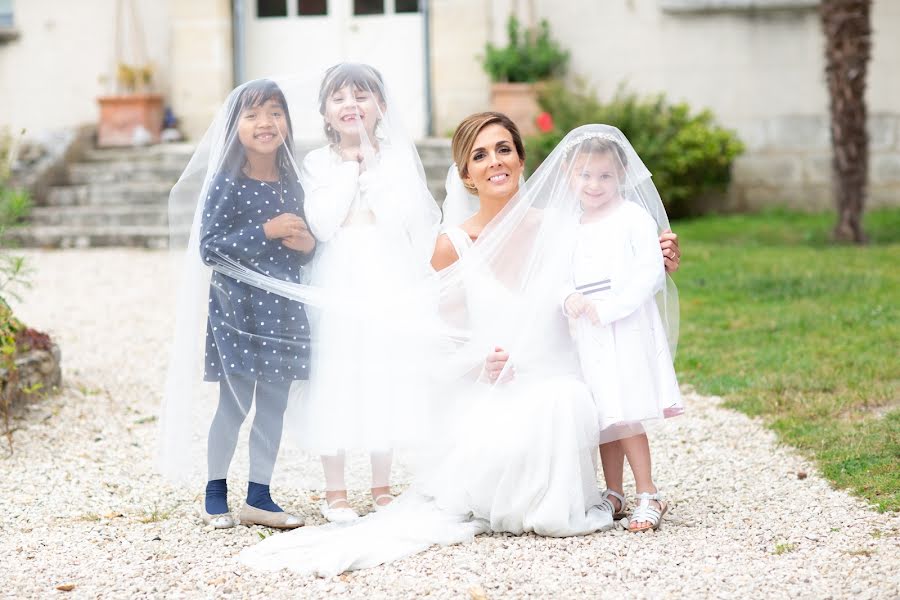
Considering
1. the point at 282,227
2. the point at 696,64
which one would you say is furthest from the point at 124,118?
the point at 282,227

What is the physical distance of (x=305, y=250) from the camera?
3945 millimetres

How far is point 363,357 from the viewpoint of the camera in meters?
3.93

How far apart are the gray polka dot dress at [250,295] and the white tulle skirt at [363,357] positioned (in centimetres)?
9

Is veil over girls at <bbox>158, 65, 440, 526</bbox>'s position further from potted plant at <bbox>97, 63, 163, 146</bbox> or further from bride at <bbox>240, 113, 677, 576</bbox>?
potted plant at <bbox>97, 63, 163, 146</bbox>

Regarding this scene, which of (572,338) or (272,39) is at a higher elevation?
(272,39)

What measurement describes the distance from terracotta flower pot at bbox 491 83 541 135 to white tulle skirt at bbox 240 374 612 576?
752 centimetres

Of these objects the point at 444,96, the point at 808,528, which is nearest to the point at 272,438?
the point at 808,528

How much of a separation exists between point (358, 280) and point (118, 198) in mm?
7907

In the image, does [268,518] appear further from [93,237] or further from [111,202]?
[111,202]

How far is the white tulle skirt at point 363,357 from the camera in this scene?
12.8ft

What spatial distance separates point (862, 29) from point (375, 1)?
16.9 ft

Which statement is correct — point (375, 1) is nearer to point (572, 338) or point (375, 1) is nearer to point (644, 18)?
point (644, 18)

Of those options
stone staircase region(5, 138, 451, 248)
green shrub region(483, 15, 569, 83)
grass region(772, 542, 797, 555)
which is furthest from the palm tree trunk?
grass region(772, 542, 797, 555)

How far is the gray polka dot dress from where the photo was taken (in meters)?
3.88
